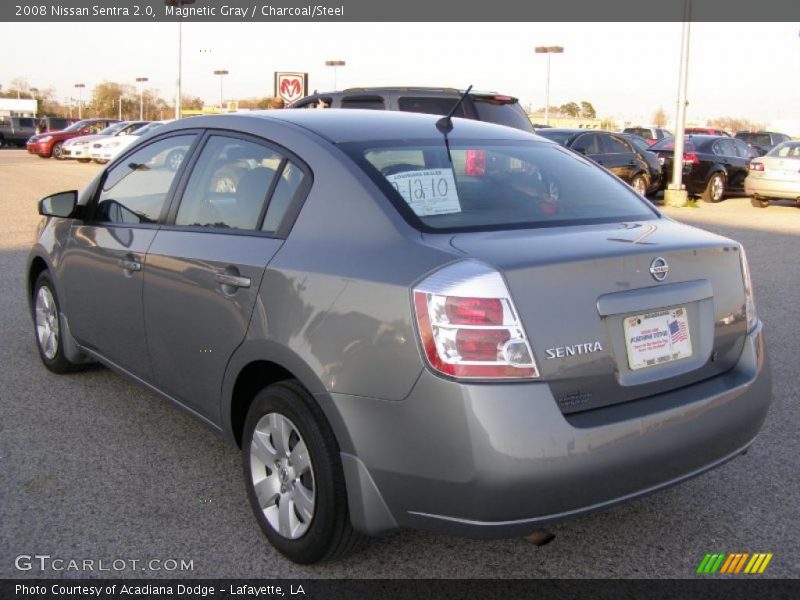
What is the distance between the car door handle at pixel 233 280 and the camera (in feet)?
10.7

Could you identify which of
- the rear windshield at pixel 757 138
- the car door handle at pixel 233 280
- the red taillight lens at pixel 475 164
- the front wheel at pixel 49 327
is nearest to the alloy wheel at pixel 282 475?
the car door handle at pixel 233 280

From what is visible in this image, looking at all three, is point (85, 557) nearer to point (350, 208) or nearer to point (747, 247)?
point (350, 208)

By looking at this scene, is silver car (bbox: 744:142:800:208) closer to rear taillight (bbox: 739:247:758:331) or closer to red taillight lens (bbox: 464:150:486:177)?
rear taillight (bbox: 739:247:758:331)

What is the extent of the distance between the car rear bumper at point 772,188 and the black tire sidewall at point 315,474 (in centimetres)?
1728

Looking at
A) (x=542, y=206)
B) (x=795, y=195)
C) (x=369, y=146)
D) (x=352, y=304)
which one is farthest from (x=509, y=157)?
(x=795, y=195)

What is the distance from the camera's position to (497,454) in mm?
2521

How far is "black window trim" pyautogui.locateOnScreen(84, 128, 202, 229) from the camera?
13.1 ft

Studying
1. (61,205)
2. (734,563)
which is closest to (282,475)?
(734,563)

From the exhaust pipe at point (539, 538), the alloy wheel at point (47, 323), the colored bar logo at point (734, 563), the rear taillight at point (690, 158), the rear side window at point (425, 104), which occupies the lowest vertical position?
the colored bar logo at point (734, 563)

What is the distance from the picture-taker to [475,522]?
2602 millimetres

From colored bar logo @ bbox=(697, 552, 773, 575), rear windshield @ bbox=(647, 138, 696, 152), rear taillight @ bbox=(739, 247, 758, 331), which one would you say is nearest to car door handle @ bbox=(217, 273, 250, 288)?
rear taillight @ bbox=(739, 247, 758, 331)

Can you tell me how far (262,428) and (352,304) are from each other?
0.76 meters

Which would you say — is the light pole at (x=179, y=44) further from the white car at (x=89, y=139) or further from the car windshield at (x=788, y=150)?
the car windshield at (x=788, y=150)
